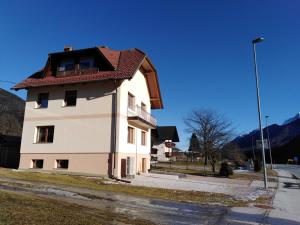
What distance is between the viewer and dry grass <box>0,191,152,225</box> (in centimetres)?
728

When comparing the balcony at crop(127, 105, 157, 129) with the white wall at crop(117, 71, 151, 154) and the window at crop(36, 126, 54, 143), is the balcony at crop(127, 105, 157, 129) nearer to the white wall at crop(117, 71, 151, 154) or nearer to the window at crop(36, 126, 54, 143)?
the white wall at crop(117, 71, 151, 154)

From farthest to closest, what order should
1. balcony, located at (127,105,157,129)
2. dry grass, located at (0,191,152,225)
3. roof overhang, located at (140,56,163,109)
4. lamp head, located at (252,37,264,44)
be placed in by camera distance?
1. roof overhang, located at (140,56,163,109)
2. balcony, located at (127,105,157,129)
3. lamp head, located at (252,37,264,44)
4. dry grass, located at (0,191,152,225)

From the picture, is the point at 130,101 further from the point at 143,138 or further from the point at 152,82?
the point at 152,82

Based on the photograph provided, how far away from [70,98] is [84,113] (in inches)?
76.3

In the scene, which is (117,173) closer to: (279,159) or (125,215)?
(125,215)

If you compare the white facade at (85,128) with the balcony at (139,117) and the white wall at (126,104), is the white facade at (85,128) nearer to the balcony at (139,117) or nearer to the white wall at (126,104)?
the white wall at (126,104)

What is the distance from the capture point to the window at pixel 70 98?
2406 centimetres

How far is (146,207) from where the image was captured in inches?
442

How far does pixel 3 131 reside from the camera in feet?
105

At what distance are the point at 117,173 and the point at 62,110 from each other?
6.61m

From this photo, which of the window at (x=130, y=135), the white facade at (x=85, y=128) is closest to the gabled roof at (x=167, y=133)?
the window at (x=130, y=135)

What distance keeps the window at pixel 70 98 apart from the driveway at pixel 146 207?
1073cm

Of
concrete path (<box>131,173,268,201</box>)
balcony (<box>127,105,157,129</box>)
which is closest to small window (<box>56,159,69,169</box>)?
concrete path (<box>131,173,268,201</box>)

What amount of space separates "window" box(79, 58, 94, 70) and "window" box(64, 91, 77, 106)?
2096 mm
